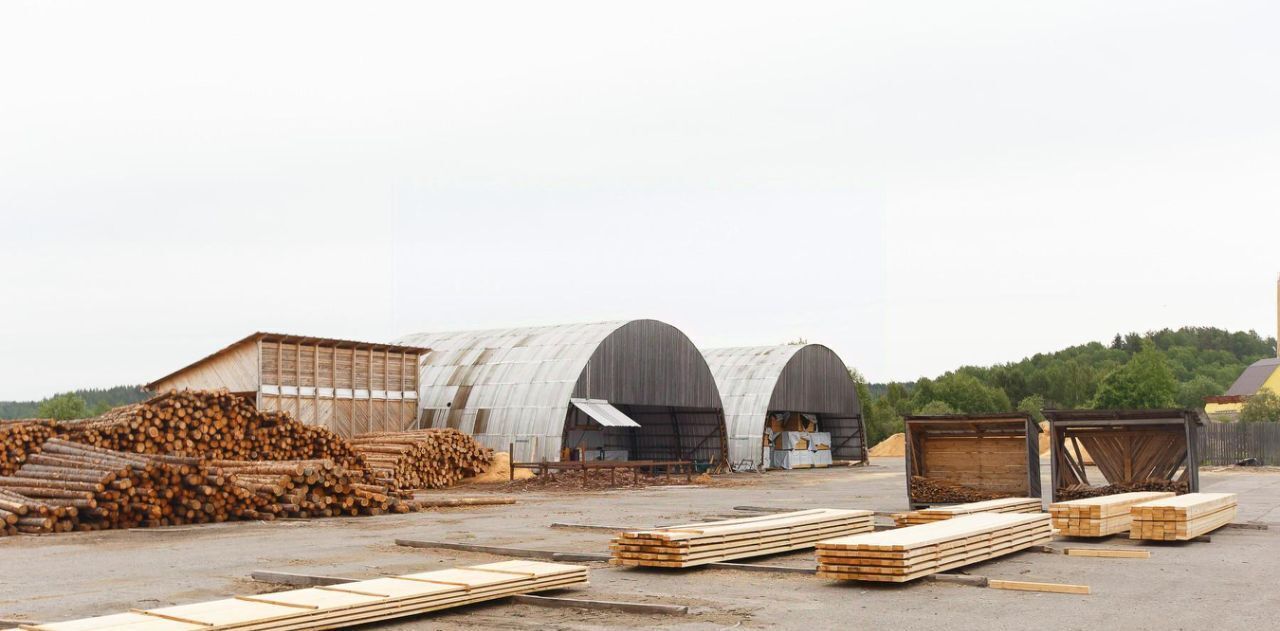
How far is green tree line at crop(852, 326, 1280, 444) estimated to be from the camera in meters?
78.1

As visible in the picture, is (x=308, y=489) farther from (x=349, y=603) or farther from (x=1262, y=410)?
(x=1262, y=410)

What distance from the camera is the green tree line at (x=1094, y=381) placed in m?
78.1

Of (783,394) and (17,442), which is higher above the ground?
(783,394)

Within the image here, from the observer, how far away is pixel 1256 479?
40.2m

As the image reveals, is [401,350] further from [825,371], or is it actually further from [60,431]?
[825,371]

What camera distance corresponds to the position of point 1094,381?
104250 mm

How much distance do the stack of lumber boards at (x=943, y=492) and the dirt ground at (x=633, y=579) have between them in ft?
15.4

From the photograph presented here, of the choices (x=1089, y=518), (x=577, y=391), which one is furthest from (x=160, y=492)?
(x=577, y=391)

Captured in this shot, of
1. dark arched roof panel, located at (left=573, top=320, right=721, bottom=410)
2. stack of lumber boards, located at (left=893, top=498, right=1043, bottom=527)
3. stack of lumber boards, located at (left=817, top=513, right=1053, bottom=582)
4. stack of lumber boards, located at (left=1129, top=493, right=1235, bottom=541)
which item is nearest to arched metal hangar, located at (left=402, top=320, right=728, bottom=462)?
dark arched roof panel, located at (left=573, top=320, right=721, bottom=410)

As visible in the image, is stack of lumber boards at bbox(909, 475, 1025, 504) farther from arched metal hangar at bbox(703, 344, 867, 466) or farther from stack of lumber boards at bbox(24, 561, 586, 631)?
arched metal hangar at bbox(703, 344, 867, 466)

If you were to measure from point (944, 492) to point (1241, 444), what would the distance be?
106 feet

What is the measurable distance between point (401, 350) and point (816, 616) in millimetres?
29713

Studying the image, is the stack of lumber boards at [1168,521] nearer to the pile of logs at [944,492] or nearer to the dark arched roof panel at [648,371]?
the pile of logs at [944,492]

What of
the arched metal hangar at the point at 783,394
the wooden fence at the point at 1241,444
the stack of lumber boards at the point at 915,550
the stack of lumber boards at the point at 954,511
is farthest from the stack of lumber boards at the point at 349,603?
the wooden fence at the point at 1241,444
